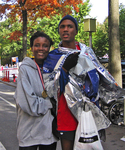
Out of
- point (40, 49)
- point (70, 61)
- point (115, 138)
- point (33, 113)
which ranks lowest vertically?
point (115, 138)

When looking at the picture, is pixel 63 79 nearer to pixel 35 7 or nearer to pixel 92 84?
pixel 92 84

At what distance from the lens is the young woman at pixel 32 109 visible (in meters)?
1.85

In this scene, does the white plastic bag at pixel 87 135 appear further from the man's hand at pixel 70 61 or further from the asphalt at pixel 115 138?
the asphalt at pixel 115 138

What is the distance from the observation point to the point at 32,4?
13555mm

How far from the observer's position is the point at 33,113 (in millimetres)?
1848

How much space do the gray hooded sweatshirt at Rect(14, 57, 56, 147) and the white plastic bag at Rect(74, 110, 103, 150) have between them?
0.83 feet

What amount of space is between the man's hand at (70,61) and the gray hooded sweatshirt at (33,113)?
0.26 meters

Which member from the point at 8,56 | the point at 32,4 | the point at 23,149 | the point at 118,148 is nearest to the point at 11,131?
the point at 118,148

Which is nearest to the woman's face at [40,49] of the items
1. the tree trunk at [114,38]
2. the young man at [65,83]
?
the young man at [65,83]

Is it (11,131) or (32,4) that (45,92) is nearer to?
(11,131)

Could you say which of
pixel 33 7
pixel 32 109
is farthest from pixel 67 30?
pixel 33 7

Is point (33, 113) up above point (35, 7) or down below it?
below

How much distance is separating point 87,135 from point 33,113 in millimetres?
462

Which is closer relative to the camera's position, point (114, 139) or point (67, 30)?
point (67, 30)
